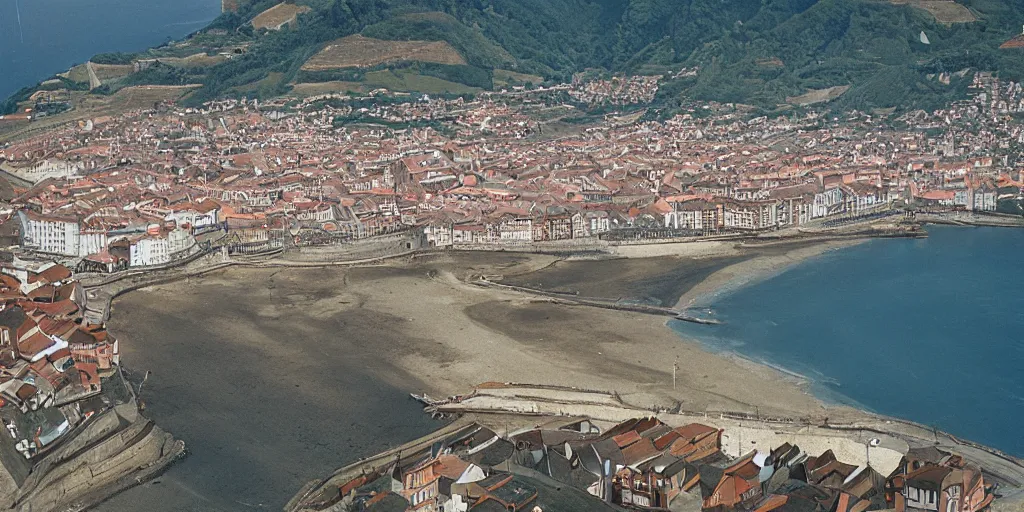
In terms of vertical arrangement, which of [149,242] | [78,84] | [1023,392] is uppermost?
[78,84]

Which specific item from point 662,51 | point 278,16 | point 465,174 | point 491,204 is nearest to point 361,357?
point 491,204

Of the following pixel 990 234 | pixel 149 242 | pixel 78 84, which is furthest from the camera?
pixel 78 84

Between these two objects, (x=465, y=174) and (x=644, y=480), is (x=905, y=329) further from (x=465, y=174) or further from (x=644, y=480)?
(x=465, y=174)

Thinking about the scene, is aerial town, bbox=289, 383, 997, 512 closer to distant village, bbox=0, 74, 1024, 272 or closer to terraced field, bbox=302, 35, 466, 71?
distant village, bbox=0, 74, 1024, 272

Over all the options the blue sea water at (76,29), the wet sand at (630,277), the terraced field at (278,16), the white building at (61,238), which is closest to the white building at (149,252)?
the white building at (61,238)

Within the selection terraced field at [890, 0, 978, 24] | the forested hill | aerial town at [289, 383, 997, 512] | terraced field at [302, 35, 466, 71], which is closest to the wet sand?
aerial town at [289, 383, 997, 512]

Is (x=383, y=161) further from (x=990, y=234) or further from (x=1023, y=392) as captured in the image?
(x=1023, y=392)

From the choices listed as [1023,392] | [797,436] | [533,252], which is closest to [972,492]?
[797,436]
